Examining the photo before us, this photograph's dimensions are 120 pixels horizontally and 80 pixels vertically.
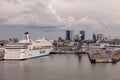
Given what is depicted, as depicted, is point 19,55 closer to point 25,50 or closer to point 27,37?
point 25,50

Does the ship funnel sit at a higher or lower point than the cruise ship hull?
higher

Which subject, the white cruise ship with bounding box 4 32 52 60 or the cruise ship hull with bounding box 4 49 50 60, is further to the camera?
the white cruise ship with bounding box 4 32 52 60

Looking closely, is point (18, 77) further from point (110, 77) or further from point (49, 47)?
point (49, 47)

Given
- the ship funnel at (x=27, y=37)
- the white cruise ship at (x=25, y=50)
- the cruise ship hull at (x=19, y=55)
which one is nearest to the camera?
the cruise ship hull at (x=19, y=55)

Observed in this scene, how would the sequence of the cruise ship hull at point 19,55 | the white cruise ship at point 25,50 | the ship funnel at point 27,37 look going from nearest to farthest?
1. the cruise ship hull at point 19,55
2. the white cruise ship at point 25,50
3. the ship funnel at point 27,37

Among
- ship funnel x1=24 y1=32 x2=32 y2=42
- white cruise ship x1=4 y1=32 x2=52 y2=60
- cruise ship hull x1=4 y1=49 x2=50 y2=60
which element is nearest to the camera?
cruise ship hull x1=4 y1=49 x2=50 y2=60

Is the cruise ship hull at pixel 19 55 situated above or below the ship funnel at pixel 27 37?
below

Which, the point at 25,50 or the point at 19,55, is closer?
the point at 19,55

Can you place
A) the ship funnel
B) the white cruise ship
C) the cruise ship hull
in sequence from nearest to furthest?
1. the cruise ship hull
2. the white cruise ship
3. the ship funnel

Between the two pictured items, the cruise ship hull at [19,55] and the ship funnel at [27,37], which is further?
the ship funnel at [27,37]

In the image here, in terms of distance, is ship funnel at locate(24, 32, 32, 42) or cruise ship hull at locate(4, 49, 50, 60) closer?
cruise ship hull at locate(4, 49, 50, 60)

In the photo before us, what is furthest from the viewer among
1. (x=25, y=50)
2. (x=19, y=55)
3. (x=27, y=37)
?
(x=27, y=37)

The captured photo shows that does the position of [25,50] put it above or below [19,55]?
above

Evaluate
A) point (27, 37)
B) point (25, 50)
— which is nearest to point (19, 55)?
point (25, 50)
